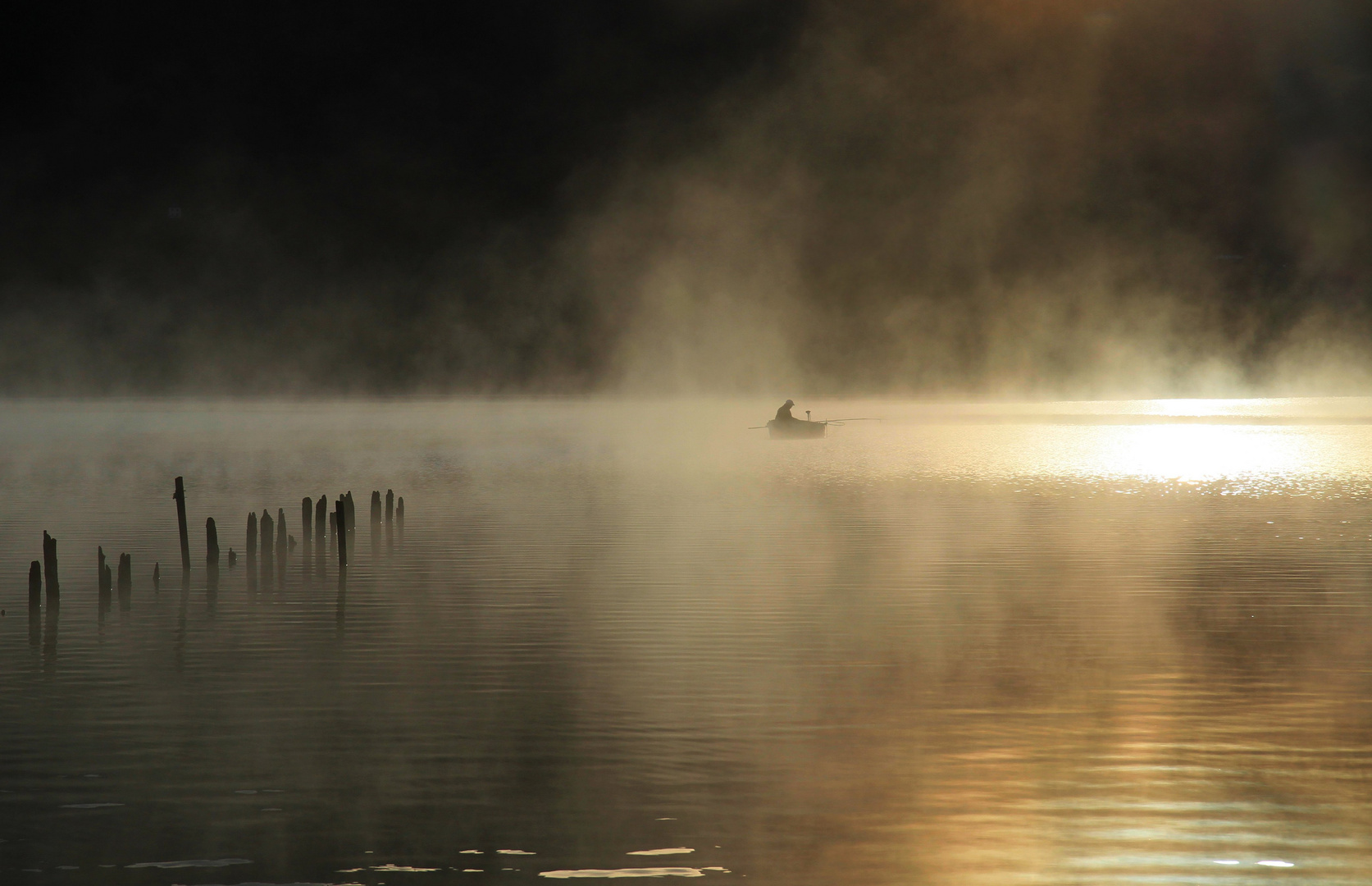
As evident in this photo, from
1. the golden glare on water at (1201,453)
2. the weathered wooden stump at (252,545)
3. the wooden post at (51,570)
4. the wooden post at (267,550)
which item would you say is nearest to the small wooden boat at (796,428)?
the golden glare on water at (1201,453)

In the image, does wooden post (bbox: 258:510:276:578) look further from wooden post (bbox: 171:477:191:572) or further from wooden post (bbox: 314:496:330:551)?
wooden post (bbox: 314:496:330:551)

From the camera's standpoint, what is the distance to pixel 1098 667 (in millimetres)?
18094

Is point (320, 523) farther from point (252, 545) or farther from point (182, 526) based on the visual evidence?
point (182, 526)

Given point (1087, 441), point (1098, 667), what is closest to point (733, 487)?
point (1098, 667)

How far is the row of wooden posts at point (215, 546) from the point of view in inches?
879

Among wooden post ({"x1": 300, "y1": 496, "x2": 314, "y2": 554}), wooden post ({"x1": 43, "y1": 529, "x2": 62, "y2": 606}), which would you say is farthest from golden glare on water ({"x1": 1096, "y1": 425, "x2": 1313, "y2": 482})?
wooden post ({"x1": 43, "y1": 529, "x2": 62, "y2": 606})

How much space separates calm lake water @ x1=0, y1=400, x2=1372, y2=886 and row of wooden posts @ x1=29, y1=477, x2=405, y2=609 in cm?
45

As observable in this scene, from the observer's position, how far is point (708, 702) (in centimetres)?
1616

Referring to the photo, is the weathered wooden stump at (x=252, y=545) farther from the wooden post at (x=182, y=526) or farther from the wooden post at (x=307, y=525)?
the wooden post at (x=307, y=525)

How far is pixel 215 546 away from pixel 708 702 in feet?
45.4

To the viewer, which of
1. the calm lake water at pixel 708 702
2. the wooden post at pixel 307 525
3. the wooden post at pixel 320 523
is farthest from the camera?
the wooden post at pixel 307 525

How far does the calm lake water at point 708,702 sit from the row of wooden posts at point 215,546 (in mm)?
453

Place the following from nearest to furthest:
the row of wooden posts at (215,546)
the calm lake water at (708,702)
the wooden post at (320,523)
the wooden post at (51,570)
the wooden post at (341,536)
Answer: the calm lake water at (708,702)
the wooden post at (51,570)
the row of wooden posts at (215,546)
the wooden post at (341,536)
the wooden post at (320,523)

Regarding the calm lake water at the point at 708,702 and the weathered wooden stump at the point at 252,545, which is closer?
the calm lake water at the point at 708,702
